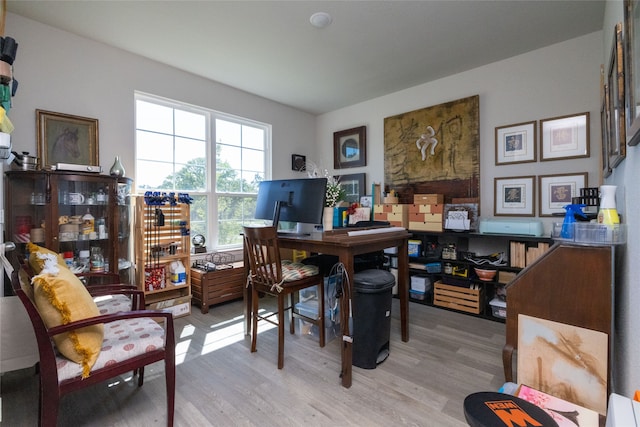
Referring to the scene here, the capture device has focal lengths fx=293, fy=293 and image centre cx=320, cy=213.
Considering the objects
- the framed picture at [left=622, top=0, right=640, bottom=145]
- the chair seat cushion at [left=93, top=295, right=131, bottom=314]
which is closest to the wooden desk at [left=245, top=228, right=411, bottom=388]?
the chair seat cushion at [left=93, top=295, right=131, bottom=314]

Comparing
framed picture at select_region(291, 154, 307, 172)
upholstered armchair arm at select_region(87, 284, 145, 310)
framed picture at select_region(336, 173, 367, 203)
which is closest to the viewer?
upholstered armchair arm at select_region(87, 284, 145, 310)

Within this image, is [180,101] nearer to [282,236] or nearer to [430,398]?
[282,236]

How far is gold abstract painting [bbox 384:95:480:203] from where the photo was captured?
11.3 ft

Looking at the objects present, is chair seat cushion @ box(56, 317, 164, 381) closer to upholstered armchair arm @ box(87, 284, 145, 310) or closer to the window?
upholstered armchair arm @ box(87, 284, 145, 310)

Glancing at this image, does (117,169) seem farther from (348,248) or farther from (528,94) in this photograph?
(528,94)

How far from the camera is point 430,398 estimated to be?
177 centimetres

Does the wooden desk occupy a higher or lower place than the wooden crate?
higher

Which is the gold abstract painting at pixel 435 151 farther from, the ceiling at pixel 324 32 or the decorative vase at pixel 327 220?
the decorative vase at pixel 327 220

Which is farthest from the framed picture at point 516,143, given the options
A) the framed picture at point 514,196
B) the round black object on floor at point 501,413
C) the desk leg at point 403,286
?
the round black object on floor at point 501,413

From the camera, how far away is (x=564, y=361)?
140cm

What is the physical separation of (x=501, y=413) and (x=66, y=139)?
369 centimetres

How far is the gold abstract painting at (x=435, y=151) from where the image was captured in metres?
3.43

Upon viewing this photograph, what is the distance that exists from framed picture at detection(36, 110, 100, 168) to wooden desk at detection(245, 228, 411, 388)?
220 cm

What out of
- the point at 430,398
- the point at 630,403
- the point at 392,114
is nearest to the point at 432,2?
the point at 392,114
